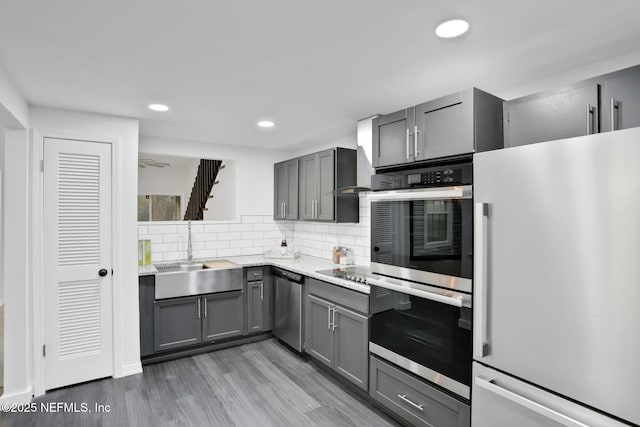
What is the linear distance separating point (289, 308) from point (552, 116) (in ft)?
9.13

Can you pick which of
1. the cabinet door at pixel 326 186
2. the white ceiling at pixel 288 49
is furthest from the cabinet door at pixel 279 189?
the white ceiling at pixel 288 49

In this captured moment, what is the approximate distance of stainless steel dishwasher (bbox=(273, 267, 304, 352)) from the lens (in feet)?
11.2

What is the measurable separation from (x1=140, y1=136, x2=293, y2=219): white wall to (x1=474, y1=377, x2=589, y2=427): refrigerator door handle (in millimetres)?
3487

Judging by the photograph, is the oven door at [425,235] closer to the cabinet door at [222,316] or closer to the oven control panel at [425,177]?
the oven control panel at [425,177]

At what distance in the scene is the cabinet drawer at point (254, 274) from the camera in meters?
3.79

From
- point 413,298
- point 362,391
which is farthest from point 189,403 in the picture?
point 413,298

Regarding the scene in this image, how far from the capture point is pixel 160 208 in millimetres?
7820

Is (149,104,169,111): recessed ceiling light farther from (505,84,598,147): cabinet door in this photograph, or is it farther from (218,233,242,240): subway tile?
(505,84,598,147): cabinet door

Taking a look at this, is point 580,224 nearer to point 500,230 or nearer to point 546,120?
point 500,230

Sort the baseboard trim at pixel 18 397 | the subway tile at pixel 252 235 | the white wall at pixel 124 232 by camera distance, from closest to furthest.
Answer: the baseboard trim at pixel 18 397 → the white wall at pixel 124 232 → the subway tile at pixel 252 235

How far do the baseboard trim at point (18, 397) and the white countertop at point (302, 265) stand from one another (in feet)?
3.73

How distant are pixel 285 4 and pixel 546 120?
1413 mm

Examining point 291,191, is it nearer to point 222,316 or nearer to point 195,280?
point 195,280

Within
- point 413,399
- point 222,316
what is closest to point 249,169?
point 222,316
